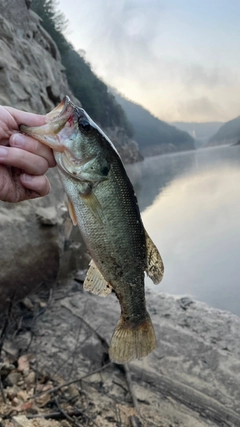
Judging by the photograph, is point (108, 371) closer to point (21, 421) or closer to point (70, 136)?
point (21, 421)

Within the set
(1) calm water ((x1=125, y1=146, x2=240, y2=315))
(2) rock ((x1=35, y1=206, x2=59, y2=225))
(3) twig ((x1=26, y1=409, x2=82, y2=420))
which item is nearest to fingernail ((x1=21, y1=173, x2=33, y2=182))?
(3) twig ((x1=26, y1=409, x2=82, y2=420))

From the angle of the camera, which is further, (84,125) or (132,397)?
(132,397)

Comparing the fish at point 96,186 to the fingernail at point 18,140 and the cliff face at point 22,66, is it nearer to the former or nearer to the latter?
the fingernail at point 18,140

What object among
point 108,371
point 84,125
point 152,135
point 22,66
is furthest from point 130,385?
point 152,135

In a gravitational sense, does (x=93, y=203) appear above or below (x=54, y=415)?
above

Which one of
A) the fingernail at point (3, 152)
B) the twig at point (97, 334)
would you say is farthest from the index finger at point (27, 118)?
the twig at point (97, 334)

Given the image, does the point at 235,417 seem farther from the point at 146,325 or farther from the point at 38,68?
the point at 38,68
